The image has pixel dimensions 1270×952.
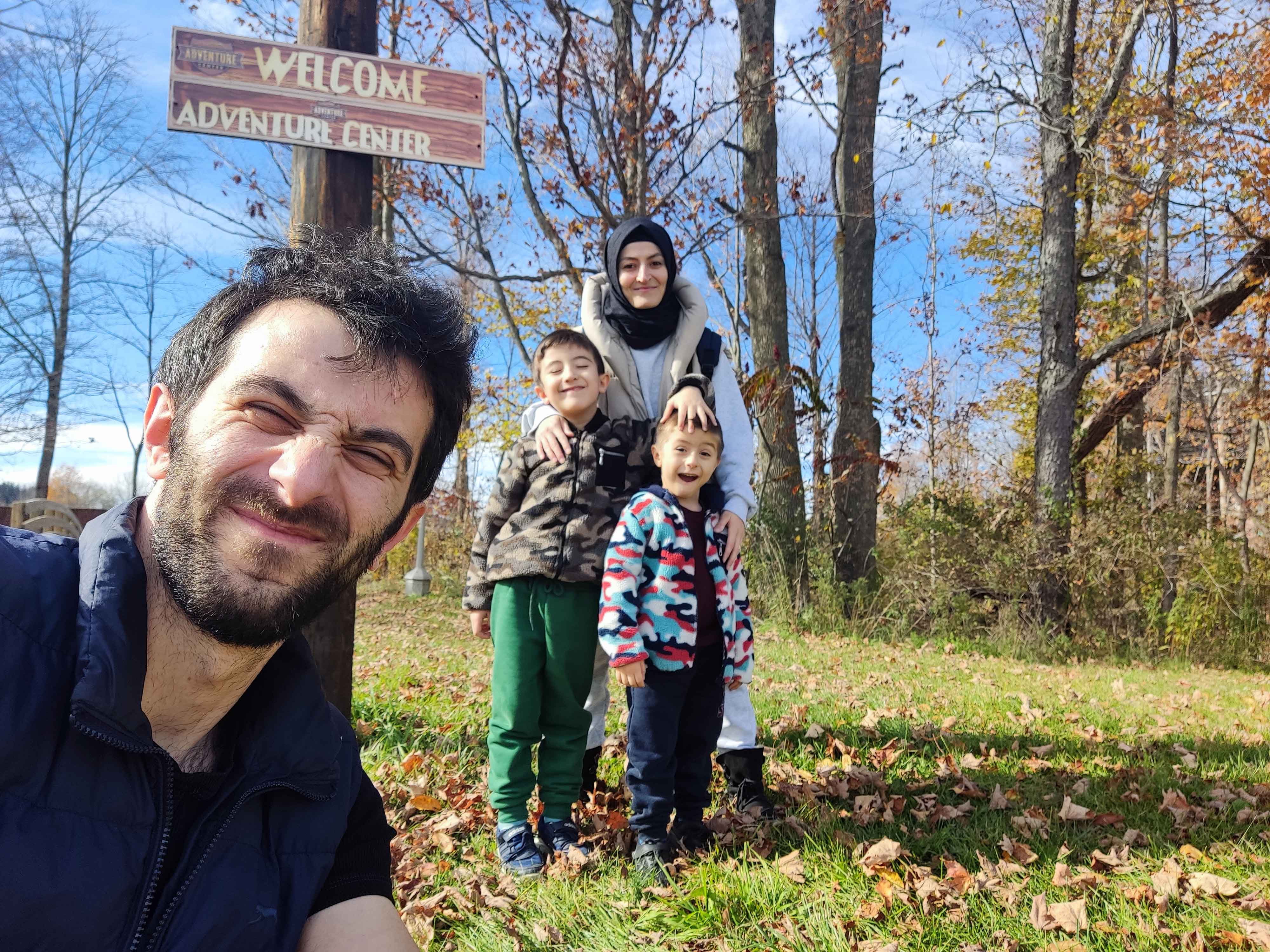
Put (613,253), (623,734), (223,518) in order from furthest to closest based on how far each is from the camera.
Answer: (623,734)
(613,253)
(223,518)

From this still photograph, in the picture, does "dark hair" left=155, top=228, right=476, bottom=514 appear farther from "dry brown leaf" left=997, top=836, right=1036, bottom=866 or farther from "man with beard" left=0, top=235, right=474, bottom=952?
"dry brown leaf" left=997, top=836, right=1036, bottom=866

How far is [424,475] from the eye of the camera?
1650 mm

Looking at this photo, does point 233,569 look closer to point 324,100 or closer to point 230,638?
point 230,638

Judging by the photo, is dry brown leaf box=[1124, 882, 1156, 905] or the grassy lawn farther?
dry brown leaf box=[1124, 882, 1156, 905]

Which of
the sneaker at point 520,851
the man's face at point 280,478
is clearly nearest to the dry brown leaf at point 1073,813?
the sneaker at point 520,851

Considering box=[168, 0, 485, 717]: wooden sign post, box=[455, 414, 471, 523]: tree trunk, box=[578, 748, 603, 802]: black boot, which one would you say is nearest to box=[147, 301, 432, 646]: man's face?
box=[168, 0, 485, 717]: wooden sign post

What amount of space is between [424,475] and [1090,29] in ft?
45.2

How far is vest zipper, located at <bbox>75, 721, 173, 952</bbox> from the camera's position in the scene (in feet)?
3.87

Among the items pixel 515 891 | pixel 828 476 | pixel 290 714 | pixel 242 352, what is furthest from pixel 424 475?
pixel 828 476

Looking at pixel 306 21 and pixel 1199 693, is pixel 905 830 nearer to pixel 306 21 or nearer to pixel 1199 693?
pixel 306 21

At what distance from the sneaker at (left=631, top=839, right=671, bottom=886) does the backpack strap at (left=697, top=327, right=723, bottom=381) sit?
1835 mm

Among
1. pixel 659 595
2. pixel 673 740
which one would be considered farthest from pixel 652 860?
pixel 659 595

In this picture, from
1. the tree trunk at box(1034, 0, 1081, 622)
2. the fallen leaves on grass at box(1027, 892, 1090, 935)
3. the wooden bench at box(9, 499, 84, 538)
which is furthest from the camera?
the wooden bench at box(9, 499, 84, 538)

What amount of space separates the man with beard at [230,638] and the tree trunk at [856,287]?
9615 mm
